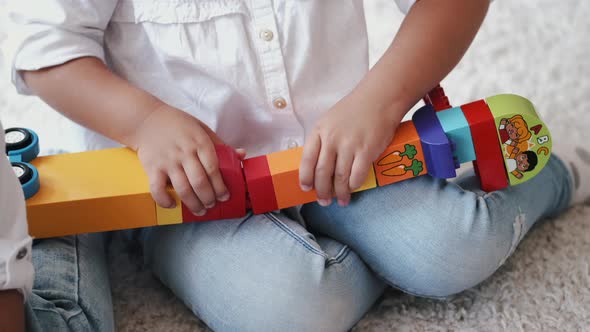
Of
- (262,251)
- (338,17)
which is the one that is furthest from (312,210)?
(338,17)

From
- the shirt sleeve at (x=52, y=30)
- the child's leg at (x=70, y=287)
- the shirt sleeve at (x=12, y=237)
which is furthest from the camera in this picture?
the shirt sleeve at (x=52, y=30)

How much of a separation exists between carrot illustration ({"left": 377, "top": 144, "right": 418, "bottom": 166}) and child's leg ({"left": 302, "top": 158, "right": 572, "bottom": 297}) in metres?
0.06

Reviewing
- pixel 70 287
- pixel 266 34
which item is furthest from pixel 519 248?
pixel 70 287

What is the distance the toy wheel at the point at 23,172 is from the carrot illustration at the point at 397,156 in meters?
0.33

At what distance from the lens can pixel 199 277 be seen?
75 centimetres

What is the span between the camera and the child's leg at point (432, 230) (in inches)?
29.3

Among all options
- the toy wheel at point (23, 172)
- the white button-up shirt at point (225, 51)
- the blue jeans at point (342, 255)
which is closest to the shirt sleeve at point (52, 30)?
the white button-up shirt at point (225, 51)

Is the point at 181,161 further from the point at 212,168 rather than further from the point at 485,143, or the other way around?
the point at 485,143

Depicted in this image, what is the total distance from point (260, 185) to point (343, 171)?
0.08m

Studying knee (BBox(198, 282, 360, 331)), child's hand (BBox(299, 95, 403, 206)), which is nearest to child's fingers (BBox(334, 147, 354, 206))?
child's hand (BBox(299, 95, 403, 206))

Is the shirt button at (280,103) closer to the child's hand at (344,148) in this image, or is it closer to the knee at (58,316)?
the child's hand at (344,148)

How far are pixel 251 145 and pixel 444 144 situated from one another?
0.24 m

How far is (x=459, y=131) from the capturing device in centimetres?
70

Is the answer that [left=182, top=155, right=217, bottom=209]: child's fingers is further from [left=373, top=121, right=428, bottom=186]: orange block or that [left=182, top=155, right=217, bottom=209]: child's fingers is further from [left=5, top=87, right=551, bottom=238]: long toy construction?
[left=373, top=121, right=428, bottom=186]: orange block
